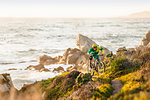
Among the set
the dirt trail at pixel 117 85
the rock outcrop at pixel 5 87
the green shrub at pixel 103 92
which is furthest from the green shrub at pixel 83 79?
the rock outcrop at pixel 5 87

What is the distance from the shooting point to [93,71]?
12125mm

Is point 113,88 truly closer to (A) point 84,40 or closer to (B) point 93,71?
(B) point 93,71

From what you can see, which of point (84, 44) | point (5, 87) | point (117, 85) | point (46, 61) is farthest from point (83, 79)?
point (46, 61)

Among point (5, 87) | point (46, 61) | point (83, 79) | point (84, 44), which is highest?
point (83, 79)

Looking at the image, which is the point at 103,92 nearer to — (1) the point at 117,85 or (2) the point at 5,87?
(1) the point at 117,85

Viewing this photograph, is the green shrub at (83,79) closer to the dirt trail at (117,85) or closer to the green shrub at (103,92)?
the green shrub at (103,92)

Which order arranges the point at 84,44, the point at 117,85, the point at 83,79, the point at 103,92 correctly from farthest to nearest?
the point at 84,44
the point at 83,79
the point at 117,85
the point at 103,92

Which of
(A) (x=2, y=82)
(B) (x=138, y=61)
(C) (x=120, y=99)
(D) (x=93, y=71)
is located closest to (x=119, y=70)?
(B) (x=138, y=61)

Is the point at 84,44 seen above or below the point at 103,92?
below

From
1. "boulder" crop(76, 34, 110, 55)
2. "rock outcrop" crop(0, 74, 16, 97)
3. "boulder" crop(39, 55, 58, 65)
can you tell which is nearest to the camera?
"rock outcrop" crop(0, 74, 16, 97)

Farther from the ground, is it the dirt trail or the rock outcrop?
the dirt trail

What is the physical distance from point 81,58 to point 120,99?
19620mm

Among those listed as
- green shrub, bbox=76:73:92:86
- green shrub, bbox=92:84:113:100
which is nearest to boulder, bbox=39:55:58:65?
green shrub, bbox=76:73:92:86

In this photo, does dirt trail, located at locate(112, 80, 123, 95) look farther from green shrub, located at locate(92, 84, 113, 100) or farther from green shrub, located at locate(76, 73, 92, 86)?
green shrub, located at locate(76, 73, 92, 86)
